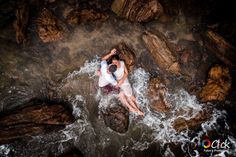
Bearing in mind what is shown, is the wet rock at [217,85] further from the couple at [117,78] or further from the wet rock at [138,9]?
the wet rock at [138,9]

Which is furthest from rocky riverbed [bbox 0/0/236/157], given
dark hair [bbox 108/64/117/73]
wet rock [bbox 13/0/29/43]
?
dark hair [bbox 108/64/117/73]

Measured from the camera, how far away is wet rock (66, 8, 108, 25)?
25.9 ft

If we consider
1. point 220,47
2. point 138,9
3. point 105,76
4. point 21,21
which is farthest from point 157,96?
point 21,21

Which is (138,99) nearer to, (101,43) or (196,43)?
(101,43)

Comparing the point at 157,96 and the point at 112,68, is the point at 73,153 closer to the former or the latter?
the point at 112,68

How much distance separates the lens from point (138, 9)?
7789 millimetres

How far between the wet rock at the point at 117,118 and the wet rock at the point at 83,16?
3.16m

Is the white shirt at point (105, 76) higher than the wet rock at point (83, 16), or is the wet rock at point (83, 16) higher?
the wet rock at point (83, 16)

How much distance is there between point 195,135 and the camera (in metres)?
7.84

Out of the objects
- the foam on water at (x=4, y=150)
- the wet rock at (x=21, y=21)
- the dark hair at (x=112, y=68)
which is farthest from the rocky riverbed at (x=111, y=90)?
the dark hair at (x=112, y=68)

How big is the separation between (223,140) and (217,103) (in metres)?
1.26

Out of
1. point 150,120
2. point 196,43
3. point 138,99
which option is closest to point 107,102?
point 138,99

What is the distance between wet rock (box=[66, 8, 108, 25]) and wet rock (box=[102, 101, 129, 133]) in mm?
3165

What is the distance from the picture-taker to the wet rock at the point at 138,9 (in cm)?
773
